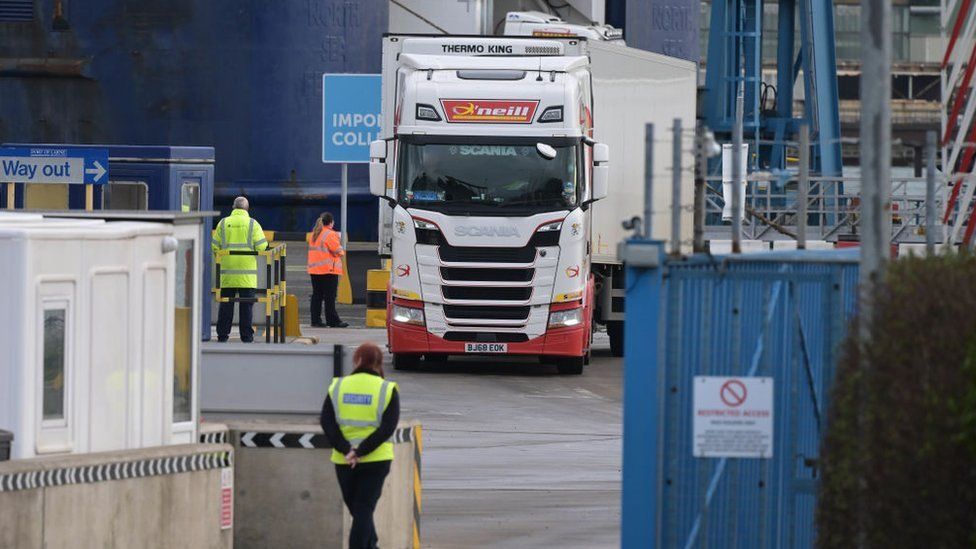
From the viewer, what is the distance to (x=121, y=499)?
10.7m

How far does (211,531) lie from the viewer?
11.4 m

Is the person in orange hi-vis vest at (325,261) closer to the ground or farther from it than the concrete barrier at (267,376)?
farther from it

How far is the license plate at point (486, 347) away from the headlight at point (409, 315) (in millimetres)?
657

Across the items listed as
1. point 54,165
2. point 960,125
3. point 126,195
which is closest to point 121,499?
point 54,165

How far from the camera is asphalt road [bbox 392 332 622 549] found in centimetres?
1358

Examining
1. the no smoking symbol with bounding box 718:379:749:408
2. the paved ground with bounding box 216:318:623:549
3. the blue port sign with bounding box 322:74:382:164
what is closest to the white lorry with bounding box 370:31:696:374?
the paved ground with bounding box 216:318:623:549

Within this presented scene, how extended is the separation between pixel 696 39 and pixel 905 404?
1764 inches

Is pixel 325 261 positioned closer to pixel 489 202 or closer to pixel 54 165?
pixel 54 165

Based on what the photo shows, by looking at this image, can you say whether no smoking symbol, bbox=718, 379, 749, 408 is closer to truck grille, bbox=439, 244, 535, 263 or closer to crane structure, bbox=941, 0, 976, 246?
truck grille, bbox=439, 244, 535, 263

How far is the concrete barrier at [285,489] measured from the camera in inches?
470

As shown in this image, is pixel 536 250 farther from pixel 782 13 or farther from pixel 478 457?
pixel 782 13

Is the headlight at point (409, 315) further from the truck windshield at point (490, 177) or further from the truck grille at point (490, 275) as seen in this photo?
the truck windshield at point (490, 177)

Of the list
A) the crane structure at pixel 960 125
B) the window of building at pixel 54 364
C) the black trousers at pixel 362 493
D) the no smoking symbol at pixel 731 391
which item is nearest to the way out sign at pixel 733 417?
the no smoking symbol at pixel 731 391

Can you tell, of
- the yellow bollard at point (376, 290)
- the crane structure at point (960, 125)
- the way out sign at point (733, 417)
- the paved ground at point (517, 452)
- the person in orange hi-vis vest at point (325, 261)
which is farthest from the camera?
the crane structure at point (960, 125)
